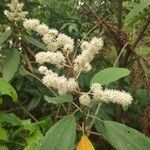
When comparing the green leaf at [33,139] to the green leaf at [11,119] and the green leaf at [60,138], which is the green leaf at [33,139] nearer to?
the green leaf at [11,119]

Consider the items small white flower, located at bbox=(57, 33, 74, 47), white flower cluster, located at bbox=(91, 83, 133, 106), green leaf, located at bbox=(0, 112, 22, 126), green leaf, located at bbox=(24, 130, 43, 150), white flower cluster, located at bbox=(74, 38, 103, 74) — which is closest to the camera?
white flower cluster, located at bbox=(91, 83, 133, 106)

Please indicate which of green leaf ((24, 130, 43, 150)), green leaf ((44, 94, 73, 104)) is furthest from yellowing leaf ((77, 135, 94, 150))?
green leaf ((24, 130, 43, 150))

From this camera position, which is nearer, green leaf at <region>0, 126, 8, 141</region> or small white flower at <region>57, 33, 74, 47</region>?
small white flower at <region>57, 33, 74, 47</region>

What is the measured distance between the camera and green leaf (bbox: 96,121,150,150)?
1.71 metres

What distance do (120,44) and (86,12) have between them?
13.5 inches

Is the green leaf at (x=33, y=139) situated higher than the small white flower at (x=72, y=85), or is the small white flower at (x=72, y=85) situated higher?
the small white flower at (x=72, y=85)

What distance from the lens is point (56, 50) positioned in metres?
1.90

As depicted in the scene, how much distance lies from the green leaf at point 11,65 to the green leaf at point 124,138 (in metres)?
0.59

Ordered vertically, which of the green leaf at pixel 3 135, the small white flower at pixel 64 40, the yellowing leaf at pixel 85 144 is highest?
the small white flower at pixel 64 40

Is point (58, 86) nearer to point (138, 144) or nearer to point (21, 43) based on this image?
point (138, 144)

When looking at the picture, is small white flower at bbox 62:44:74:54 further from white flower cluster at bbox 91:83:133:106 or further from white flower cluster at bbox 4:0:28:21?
white flower cluster at bbox 4:0:28:21

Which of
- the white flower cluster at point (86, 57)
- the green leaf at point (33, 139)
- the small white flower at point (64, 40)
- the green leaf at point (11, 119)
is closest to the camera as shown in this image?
the white flower cluster at point (86, 57)

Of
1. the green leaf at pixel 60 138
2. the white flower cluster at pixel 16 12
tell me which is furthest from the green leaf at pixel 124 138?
the white flower cluster at pixel 16 12

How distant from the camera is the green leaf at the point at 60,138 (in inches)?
65.7
